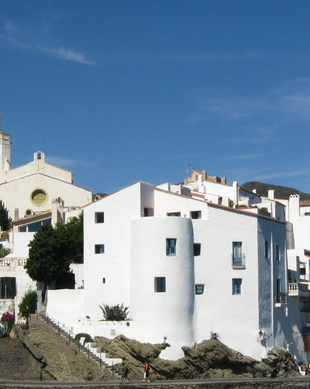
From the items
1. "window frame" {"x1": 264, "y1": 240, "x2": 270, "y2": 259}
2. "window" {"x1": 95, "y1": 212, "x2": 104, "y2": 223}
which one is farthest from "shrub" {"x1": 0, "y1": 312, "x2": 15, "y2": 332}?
"window frame" {"x1": 264, "y1": 240, "x2": 270, "y2": 259}

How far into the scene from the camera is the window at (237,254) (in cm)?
5668

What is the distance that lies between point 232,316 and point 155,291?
5.98 m

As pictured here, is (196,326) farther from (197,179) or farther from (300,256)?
(197,179)

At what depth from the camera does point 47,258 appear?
58.8m

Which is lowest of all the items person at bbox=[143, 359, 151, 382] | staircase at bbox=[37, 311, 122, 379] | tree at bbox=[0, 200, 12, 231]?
person at bbox=[143, 359, 151, 382]

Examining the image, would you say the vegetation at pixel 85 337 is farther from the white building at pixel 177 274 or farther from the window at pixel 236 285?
the window at pixel 236 285

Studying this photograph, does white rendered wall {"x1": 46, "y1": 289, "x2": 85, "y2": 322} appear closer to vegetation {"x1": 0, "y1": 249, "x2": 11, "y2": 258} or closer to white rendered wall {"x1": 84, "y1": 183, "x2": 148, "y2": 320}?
white rendered wall {"x1": 84, "y1": 183, "x2": 148, "y2": 320}

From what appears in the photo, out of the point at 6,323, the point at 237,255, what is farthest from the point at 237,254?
the point at 6,323

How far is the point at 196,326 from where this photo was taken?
5484cm

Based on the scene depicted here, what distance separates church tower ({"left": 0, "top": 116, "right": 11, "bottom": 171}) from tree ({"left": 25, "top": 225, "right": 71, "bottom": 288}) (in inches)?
1342

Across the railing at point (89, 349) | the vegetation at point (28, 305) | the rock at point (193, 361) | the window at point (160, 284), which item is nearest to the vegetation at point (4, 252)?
→ the vegetation at point (28, 305)

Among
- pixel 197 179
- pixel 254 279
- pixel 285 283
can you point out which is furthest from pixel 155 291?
pixel 197 179

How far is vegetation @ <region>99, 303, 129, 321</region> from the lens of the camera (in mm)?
54625

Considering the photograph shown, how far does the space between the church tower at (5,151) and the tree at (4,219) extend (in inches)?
364
